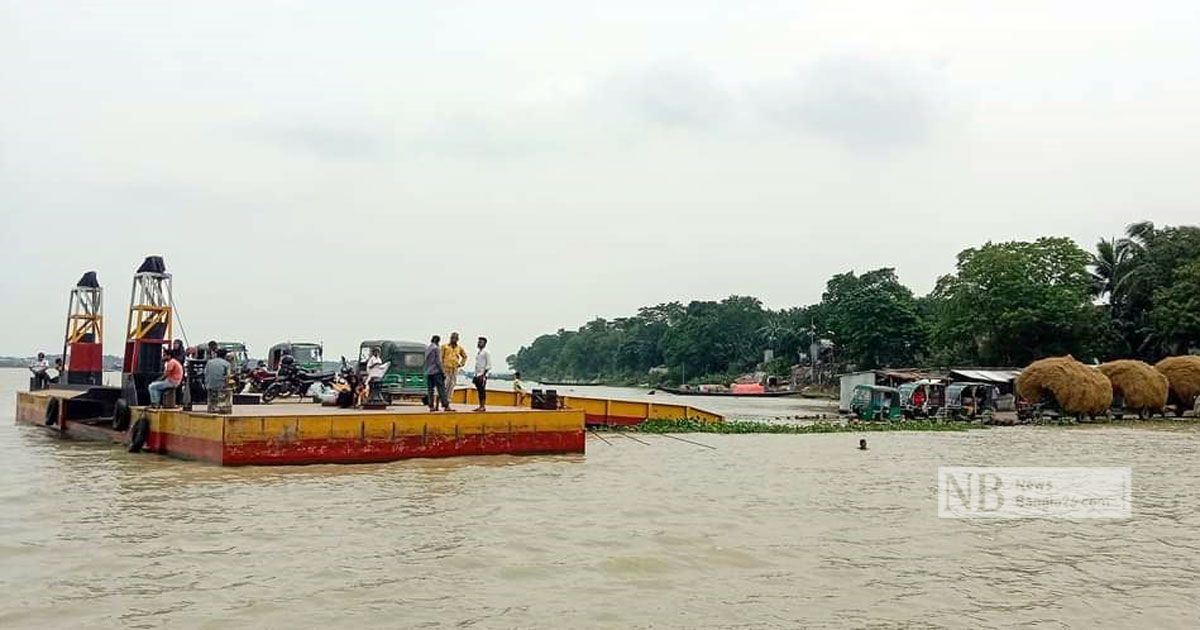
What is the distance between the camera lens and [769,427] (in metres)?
30.2

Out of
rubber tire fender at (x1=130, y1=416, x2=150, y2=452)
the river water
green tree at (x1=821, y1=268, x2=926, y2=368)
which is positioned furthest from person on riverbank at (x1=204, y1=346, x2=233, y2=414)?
green tree at (x1=821, y1=268, x2=926, y2=368)

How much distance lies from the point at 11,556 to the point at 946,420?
108 ft

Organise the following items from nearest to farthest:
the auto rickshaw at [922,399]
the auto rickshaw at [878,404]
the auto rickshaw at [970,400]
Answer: the auto rickshaw at [970,400], the auto rickshaw at [878,404], the auto rickshaw at [922,399]

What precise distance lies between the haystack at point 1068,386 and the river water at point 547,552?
2082 cm

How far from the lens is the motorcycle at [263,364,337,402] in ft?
75.4

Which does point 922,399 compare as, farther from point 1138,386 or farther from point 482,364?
point 482,364

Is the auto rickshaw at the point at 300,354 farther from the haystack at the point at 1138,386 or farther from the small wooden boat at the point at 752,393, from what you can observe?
the small wooden boat at the point at 752,393

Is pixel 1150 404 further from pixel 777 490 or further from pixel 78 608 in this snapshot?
pixel 78 608

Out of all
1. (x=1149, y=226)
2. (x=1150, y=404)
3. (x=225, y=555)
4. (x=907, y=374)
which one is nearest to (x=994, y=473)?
(x=225, y=555)

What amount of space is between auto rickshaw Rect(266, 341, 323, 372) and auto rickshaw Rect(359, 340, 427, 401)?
15.0ft

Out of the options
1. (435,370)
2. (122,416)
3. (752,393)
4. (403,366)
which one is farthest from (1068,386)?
(752,393)

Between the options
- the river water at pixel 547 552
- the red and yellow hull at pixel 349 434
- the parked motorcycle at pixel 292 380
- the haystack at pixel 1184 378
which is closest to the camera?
the river water at pixel 547 552

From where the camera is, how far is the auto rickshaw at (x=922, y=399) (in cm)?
3747

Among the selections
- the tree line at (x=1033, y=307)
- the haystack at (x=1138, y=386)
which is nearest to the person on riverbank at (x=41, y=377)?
the haystack at (x=1138, y=386)
